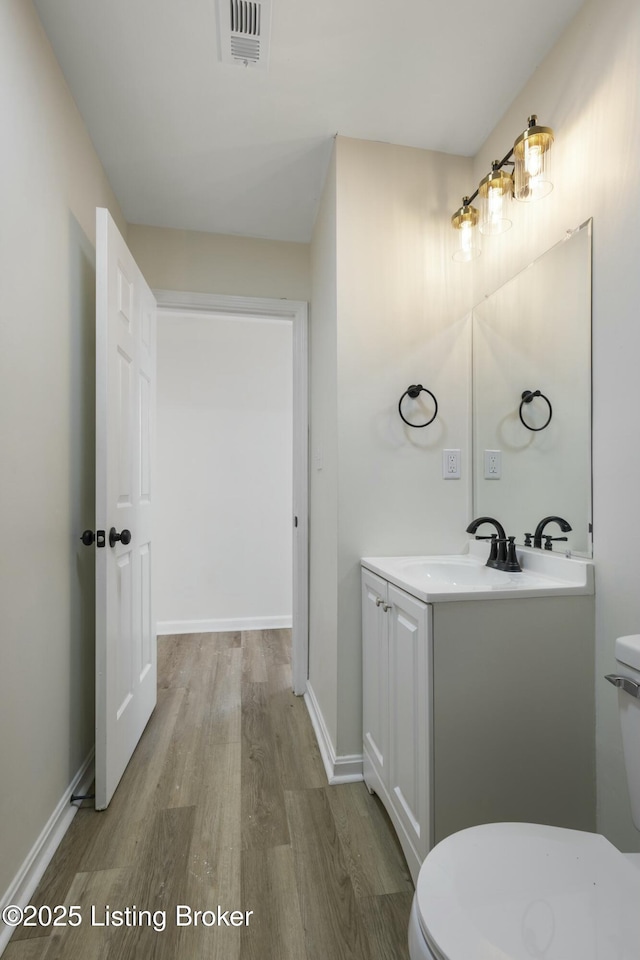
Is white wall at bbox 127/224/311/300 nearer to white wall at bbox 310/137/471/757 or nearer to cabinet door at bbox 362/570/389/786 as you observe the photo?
white wall at bbox 310/137/471/757

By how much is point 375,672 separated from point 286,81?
6.68ft

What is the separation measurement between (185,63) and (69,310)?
885mm

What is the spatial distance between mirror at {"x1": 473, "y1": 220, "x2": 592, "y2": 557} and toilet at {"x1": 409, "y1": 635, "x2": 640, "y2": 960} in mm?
609

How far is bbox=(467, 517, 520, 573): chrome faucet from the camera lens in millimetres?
1487

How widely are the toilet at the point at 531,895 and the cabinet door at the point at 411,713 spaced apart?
330 millimetres

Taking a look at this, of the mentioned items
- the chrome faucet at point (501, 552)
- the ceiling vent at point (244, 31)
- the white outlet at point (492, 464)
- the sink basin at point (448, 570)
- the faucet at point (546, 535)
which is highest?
the ceiling vent at point (244, 31)

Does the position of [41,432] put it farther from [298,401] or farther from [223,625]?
[223,625]

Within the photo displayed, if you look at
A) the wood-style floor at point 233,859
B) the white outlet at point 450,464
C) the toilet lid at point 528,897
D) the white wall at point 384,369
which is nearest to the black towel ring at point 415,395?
the white wall at point 384,369

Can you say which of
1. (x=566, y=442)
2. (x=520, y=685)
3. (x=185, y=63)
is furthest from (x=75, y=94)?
(x=520, y=685)

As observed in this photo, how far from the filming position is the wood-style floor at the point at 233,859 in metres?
1.08

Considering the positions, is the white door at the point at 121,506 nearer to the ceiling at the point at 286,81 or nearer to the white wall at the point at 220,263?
the white wall at the point at 220,263

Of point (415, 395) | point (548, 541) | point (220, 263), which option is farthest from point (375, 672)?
point (220, 263)

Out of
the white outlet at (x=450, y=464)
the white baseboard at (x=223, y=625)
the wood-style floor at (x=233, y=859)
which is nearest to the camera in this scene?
the wood-style floor at (x=233, y=859)

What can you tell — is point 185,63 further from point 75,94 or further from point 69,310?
point 69,310
